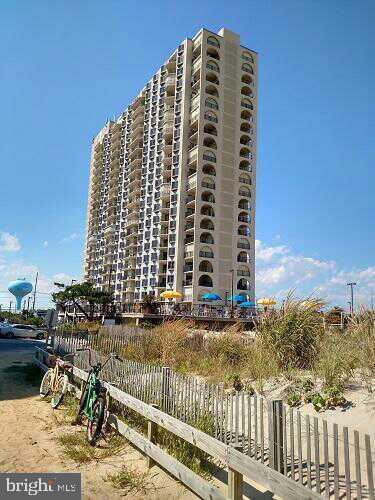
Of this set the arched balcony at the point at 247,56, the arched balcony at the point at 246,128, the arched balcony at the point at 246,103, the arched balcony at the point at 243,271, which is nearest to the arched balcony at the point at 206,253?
the arched balcony at the point at 243,271

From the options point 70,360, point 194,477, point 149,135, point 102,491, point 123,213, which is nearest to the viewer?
point 194,477

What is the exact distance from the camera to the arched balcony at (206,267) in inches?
2489

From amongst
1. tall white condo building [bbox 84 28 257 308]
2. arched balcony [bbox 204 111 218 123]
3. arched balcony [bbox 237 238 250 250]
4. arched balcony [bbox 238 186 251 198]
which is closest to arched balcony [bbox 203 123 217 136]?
tall white condo building [bbox 84 28 257 308]

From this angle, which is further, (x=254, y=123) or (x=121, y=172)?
(x=121, y=172)

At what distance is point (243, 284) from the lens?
65438mm

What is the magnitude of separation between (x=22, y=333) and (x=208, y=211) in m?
35.5

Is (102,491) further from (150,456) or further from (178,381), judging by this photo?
(178,381)

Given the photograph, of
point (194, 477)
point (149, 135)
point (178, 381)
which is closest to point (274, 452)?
point (194, 477)

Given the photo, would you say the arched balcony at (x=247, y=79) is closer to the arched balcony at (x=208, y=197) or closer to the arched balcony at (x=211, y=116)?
the arched balcony at (x=211, y=116)

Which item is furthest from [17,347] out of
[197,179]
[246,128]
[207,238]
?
[246,128]

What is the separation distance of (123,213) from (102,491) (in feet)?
267

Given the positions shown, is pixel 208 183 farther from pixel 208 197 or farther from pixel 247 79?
pixel 247 79

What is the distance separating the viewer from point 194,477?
528 cm

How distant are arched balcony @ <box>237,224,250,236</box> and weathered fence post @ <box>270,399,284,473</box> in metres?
62.8
